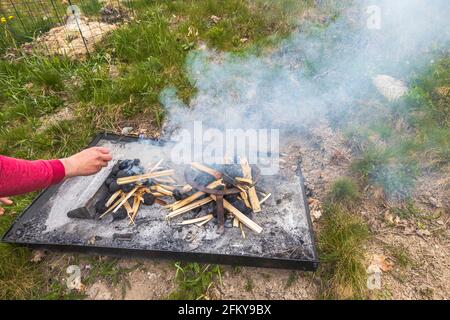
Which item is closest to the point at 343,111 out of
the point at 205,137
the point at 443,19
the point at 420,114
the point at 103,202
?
the point at 420,114

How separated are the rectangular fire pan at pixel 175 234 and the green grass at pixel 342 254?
285 mm

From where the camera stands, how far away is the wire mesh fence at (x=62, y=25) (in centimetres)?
576

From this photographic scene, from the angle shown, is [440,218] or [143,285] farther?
[440,218]

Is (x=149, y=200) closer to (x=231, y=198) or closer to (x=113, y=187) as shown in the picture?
(x=113, y=187)

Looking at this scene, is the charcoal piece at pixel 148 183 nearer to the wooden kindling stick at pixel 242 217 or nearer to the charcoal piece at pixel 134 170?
the charcoal piece at pixel 134 170

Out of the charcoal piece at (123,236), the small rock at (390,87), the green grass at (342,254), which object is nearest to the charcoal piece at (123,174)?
the charcoal piece at (123,236)

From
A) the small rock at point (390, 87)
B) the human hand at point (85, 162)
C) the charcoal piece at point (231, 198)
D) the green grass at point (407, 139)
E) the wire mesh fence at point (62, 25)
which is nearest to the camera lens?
the human hand at point (85, 162)

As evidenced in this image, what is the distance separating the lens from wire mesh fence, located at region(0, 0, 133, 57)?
5762 millimetres

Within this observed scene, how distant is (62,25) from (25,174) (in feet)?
18.0

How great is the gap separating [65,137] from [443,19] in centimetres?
656

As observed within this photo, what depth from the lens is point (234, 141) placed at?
3896 mm

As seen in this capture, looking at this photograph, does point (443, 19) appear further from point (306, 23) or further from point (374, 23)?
point (306, 23)

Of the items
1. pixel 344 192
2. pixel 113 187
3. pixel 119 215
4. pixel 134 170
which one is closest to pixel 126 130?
pixel 134 170

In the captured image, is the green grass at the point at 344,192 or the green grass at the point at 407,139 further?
the green grass at the point at 407,139
